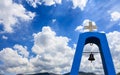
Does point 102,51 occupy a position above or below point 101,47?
below

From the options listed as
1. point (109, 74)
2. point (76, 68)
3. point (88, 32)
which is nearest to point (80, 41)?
point (88, 32)

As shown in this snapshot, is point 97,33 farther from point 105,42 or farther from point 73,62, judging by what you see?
point 73,62

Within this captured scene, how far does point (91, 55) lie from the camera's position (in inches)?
784

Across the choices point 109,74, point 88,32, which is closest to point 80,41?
point 88,32

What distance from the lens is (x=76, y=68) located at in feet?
55.7

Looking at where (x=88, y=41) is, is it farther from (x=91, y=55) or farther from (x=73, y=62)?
(x=73, y=62)

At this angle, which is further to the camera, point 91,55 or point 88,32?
point 91,55

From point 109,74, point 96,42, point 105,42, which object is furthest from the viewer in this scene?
point 96,42

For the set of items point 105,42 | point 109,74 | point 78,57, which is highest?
point 105,42

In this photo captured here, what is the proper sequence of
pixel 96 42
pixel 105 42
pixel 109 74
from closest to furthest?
pixel 109 74, pixel 105 42, pixel 96 42

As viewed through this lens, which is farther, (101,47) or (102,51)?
(101,47)

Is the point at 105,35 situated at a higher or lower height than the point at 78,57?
higher

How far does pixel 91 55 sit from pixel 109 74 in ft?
11.7

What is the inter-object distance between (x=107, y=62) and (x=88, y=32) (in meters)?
2.68
